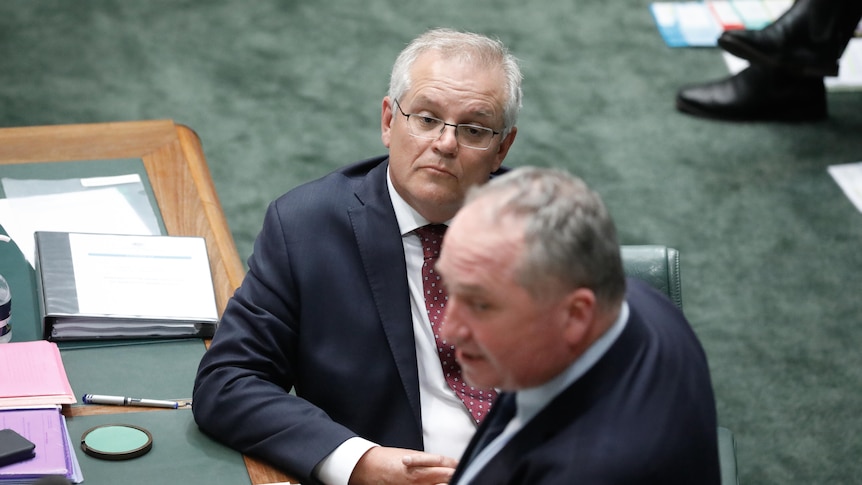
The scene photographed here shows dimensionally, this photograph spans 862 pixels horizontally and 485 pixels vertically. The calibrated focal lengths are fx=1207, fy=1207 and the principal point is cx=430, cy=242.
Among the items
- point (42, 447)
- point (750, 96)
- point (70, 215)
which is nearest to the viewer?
point (42, 447)

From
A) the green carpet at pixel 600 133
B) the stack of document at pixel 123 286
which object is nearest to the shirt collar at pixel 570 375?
the stack of document at pixel 123 286

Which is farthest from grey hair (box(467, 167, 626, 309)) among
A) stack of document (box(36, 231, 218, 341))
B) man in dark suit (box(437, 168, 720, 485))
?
stack of document (box(36, 231, 218, 341))

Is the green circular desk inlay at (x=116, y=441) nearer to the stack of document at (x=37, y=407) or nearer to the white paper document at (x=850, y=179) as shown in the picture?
the stack of document at (x=37, y=407)

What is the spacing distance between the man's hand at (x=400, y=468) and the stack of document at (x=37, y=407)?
0.44 metres

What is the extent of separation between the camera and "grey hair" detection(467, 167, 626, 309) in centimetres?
127

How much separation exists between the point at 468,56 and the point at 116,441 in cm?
88

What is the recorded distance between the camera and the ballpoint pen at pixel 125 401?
1.96m

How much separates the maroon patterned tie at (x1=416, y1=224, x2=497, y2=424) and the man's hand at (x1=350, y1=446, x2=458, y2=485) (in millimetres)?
211

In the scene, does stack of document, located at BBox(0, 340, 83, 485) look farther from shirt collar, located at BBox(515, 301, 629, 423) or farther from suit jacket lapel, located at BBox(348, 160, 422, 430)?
shirt collar, located at BBox(515, 301, 629, 423)

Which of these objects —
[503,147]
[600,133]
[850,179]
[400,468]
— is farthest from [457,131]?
[850,179]

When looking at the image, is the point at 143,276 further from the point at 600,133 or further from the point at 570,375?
the point at 600,133

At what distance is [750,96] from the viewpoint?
4.55 m

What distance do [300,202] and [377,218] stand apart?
0.46ft

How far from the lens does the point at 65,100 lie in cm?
432
